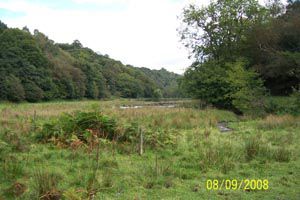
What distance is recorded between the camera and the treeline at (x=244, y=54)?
31266 mm

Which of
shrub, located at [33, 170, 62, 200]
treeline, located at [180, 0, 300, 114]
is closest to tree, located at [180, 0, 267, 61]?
treeline, located at [180, 0, 300, 114]

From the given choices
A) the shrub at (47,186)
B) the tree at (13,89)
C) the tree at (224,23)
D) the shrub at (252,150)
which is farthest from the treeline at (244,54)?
the tree at (13,89)

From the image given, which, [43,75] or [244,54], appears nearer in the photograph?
[244,54]

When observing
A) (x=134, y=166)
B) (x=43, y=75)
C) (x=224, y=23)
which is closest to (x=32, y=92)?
(x=43, y=75)

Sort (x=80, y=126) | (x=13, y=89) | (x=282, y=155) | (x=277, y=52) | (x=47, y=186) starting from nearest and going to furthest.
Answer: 1. (x=47, y=186)
2. (x=282, y=155)
3. (x=80, y=126)
4. (x=277, y=52)
5. (x=13, y=89)

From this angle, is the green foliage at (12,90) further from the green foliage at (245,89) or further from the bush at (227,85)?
the green foliage at (245,89)

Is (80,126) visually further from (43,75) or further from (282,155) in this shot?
(43,75)

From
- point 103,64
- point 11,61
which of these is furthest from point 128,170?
point 103,64

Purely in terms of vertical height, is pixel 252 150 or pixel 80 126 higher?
pixel 80 126

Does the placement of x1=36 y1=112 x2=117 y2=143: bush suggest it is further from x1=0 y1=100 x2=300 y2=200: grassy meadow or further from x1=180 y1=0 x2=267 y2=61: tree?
x1=180 y1=0 x2=267 y2=61: tree
